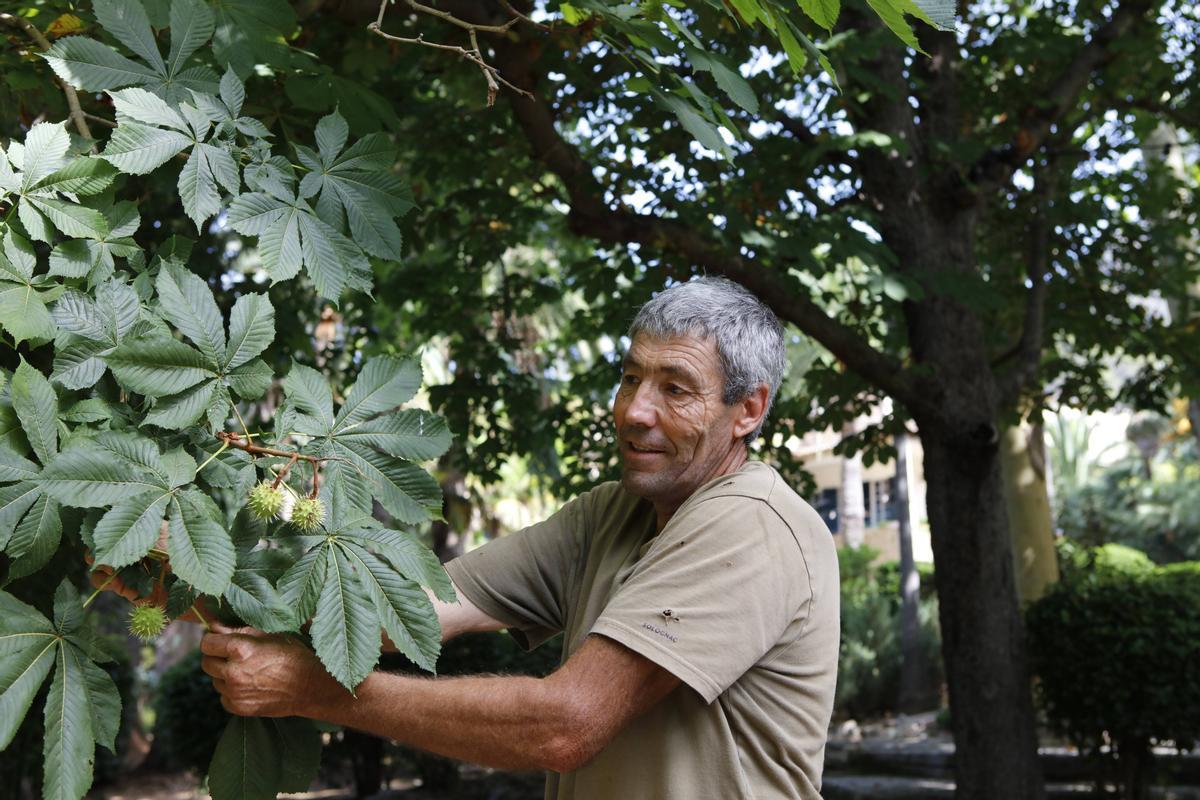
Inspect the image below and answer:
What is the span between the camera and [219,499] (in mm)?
1984

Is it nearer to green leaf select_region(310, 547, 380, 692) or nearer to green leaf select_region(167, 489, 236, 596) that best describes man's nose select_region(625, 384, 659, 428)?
green leaf select_region(310, 547, 380, 692)

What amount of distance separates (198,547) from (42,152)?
0.83 metres

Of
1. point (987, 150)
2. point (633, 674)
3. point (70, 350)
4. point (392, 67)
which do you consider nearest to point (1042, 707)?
point (987, 150)

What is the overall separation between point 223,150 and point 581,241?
709 cm

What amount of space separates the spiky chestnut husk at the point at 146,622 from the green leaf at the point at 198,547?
18 centimetres

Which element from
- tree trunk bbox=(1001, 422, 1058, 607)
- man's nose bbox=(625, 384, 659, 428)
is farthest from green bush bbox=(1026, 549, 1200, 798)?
man's nose bbox=(625, 384, 659, 428)

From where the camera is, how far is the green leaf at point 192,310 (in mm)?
1967

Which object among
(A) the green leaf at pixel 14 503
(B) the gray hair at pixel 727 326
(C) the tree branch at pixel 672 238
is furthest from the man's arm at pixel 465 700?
(C) the tree branch at pixel 672 238

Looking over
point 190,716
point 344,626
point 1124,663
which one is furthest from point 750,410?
point 190,716

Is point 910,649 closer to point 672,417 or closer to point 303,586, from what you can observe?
point 672,417

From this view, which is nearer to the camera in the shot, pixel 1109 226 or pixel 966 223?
pixel 966 223

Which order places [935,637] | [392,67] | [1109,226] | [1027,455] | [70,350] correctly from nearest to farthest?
[70,350], [392,67], [1109,226], [1027,455], [935,637]

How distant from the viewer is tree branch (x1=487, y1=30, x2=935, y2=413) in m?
5.38

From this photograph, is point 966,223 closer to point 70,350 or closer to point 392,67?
point 392,67
